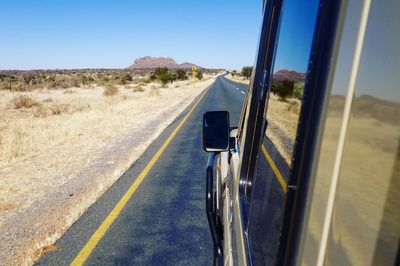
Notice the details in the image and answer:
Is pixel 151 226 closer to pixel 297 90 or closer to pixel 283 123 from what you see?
pixel 283 123

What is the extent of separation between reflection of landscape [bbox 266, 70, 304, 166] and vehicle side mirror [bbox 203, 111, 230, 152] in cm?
94

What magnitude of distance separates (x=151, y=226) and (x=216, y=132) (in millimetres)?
2699

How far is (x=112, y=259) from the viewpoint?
4.21 m

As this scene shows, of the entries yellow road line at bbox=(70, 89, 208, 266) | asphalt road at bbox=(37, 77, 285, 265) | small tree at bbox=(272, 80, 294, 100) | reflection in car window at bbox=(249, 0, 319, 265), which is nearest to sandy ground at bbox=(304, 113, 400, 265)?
reflection in car window at bbox=(249, 0, 319, 265)

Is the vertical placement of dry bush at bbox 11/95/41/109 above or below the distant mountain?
below

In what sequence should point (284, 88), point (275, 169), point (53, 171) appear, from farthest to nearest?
point (53, 171)
point (284, 88)
point (275, 169)

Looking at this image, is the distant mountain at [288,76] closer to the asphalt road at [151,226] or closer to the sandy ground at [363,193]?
the sandy ground at [363,193]

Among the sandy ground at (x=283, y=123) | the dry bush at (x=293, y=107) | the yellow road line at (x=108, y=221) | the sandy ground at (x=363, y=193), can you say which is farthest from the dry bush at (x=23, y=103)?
the sandy ground at (x=363, y=193)

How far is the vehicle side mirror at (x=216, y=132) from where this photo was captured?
2750 mm

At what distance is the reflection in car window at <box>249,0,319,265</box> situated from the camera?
1158 mm

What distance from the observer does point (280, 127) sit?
1.51 metres

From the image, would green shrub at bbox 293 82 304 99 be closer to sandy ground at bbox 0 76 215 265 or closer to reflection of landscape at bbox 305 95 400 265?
reflection of landscape at bbox 305 95 400 265

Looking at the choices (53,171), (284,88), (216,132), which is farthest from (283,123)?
(53,171)

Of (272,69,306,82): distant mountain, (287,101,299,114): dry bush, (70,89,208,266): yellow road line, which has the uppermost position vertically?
(272,69,306,82): distant mountain
